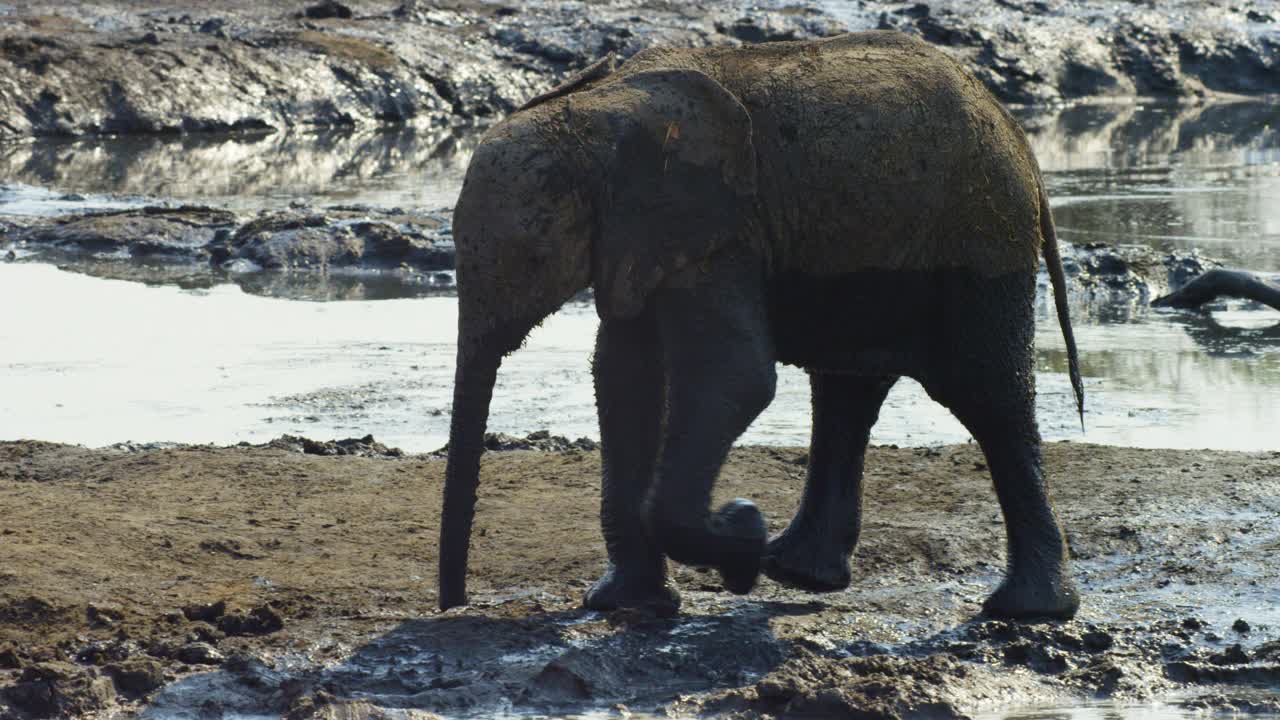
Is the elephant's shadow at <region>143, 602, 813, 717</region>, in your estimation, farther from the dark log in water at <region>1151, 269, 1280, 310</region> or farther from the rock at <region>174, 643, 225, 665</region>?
the dark log in water at <region>1151, 269, 1280, 310</region>

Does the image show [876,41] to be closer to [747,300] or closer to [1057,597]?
[747,300]

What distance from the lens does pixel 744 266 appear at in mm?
6199

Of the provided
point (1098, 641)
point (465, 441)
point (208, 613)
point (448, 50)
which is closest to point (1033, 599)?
point (1098, 641)

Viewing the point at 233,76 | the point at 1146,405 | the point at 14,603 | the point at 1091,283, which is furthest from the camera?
the point at 233,76

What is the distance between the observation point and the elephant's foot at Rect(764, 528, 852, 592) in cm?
695

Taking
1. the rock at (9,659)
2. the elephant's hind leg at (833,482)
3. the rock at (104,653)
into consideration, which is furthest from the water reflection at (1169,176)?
the rock at (9,659)

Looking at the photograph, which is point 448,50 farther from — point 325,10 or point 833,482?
point 833,482

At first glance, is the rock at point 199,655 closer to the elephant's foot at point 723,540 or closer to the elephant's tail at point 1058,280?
the elephant's foot at point 723,540

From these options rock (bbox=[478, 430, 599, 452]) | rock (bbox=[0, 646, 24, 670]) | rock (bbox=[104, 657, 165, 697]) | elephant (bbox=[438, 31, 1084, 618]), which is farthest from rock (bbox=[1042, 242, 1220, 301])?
rock (bbox=[0, 646, 24, 670])

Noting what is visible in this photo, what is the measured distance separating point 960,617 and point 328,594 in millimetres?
2144

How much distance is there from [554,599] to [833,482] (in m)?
1.14

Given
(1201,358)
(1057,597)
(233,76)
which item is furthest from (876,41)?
(233,76)

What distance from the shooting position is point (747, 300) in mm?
6184

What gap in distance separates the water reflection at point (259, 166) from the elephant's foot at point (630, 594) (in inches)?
524
